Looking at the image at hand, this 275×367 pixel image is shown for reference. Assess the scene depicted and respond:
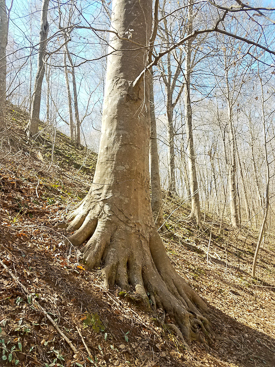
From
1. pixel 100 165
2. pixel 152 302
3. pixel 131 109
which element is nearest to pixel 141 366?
pixel 152 302

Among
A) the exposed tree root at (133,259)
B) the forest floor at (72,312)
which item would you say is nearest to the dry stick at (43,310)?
the forest floor at (72,312)

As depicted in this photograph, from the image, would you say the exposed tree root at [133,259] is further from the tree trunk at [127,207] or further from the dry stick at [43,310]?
the dry stick at [43,310]

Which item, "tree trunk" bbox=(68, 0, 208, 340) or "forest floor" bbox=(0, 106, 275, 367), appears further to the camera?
"tree trunk" bbox=(68, 0, 208, 340)

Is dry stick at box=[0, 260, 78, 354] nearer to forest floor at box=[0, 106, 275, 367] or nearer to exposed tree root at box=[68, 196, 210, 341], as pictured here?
forest floor at box=[0, 106, 275, 367]

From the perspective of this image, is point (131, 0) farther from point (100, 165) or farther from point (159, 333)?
point (159, 333)

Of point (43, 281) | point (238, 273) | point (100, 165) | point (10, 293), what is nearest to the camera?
point (10, 293)

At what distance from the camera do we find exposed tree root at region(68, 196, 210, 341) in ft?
9.65

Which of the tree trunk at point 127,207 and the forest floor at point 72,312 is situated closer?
the forest floor at point 72,312

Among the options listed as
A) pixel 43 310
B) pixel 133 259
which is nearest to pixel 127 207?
pixel 133 259

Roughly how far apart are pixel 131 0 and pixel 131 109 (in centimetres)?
168

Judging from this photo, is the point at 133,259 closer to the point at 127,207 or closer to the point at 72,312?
the point at 127,207

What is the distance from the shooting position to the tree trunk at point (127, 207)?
3.01 m

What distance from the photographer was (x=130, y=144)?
330cm

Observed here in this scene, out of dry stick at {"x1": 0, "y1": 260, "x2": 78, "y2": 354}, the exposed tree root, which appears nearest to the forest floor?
dry stick at {"x1": 0, "y1": 260, "x2": 78, "y2": 354}
